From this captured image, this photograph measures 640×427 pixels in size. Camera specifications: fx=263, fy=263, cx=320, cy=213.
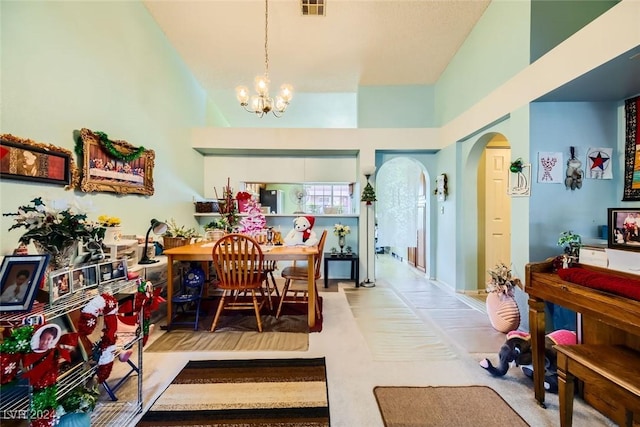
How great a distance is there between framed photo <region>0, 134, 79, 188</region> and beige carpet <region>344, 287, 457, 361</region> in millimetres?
2799

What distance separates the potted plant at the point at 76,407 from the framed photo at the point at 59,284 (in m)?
0.43

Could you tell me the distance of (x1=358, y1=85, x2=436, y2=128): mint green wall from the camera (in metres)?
4.45

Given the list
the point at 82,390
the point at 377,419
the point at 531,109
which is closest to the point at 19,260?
the point at 82,390

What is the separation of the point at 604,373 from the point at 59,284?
8.13 ft

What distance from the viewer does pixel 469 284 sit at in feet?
12.1

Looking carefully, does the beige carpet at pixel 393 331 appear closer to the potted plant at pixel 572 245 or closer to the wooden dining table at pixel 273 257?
the wooden dining table at pixel 273 257

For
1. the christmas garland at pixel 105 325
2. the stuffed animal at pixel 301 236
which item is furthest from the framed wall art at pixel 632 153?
the christmas garland at pixel 105 325

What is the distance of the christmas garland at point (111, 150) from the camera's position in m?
2.22

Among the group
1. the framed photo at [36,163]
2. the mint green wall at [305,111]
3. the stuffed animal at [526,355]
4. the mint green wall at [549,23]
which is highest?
the mint green wall at [305,111]

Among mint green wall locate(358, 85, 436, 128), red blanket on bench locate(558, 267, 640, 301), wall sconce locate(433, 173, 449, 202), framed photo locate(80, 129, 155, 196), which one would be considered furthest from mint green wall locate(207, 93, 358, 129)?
red blanket on bench locate(558, 267, 640, 301)

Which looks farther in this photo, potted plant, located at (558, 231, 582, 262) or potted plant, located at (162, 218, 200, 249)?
potted plant, located at (162, 218, 200, 249)

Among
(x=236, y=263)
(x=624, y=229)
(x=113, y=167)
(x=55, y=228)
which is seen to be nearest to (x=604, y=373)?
(x=624, y=229)

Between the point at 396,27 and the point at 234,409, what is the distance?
165 inches

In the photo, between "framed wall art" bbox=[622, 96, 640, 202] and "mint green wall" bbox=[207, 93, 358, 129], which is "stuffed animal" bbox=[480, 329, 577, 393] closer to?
"framed wall art" bbox=[622, 96, 640, 202]
